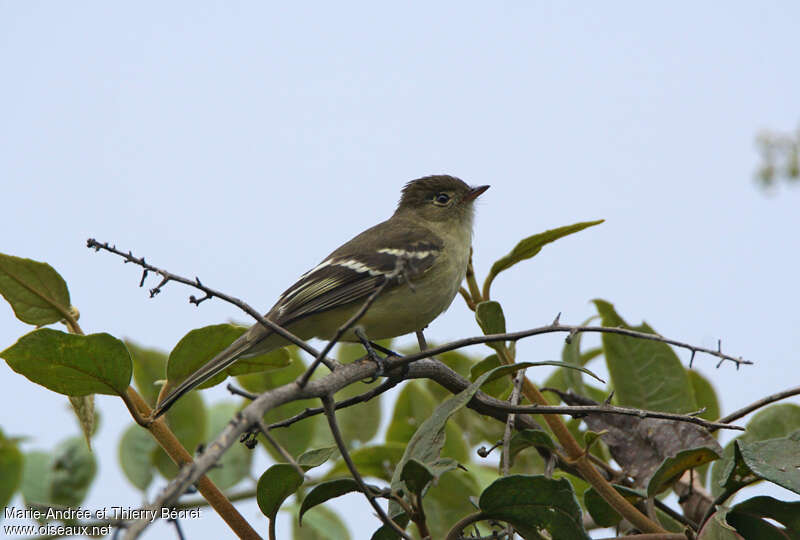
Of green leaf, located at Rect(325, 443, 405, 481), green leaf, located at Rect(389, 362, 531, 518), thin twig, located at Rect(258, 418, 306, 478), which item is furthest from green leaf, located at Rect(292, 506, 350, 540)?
thin twig, located at Rect(258, 418, 306, 478)

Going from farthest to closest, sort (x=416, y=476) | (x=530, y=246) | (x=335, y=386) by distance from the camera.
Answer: (x=530, y=246) → (x=416, y=476) → (x=335, y=386)

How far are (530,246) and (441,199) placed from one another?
3163 mm

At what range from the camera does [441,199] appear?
21.4 feet

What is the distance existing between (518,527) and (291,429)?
167 cm

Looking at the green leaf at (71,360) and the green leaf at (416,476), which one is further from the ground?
the green leaf at (71,360)

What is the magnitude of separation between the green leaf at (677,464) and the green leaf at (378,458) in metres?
1.17

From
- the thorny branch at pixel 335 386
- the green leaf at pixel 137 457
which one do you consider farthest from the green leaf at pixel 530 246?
the green leaf at pixel 137 457

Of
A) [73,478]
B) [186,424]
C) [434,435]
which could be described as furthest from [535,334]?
[73,478]

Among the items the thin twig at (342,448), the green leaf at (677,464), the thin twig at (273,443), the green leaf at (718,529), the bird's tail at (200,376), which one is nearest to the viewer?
the thin twig at (273,443)

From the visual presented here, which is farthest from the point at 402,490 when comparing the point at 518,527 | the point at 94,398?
the point at 94,398

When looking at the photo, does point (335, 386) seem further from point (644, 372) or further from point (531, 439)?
point (644, 372)

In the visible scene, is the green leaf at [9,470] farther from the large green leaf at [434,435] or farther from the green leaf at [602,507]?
the green leaf at [602,507]

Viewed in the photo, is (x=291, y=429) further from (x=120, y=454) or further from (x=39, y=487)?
(x=39, y=487)

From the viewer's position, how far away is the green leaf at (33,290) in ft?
9.53
